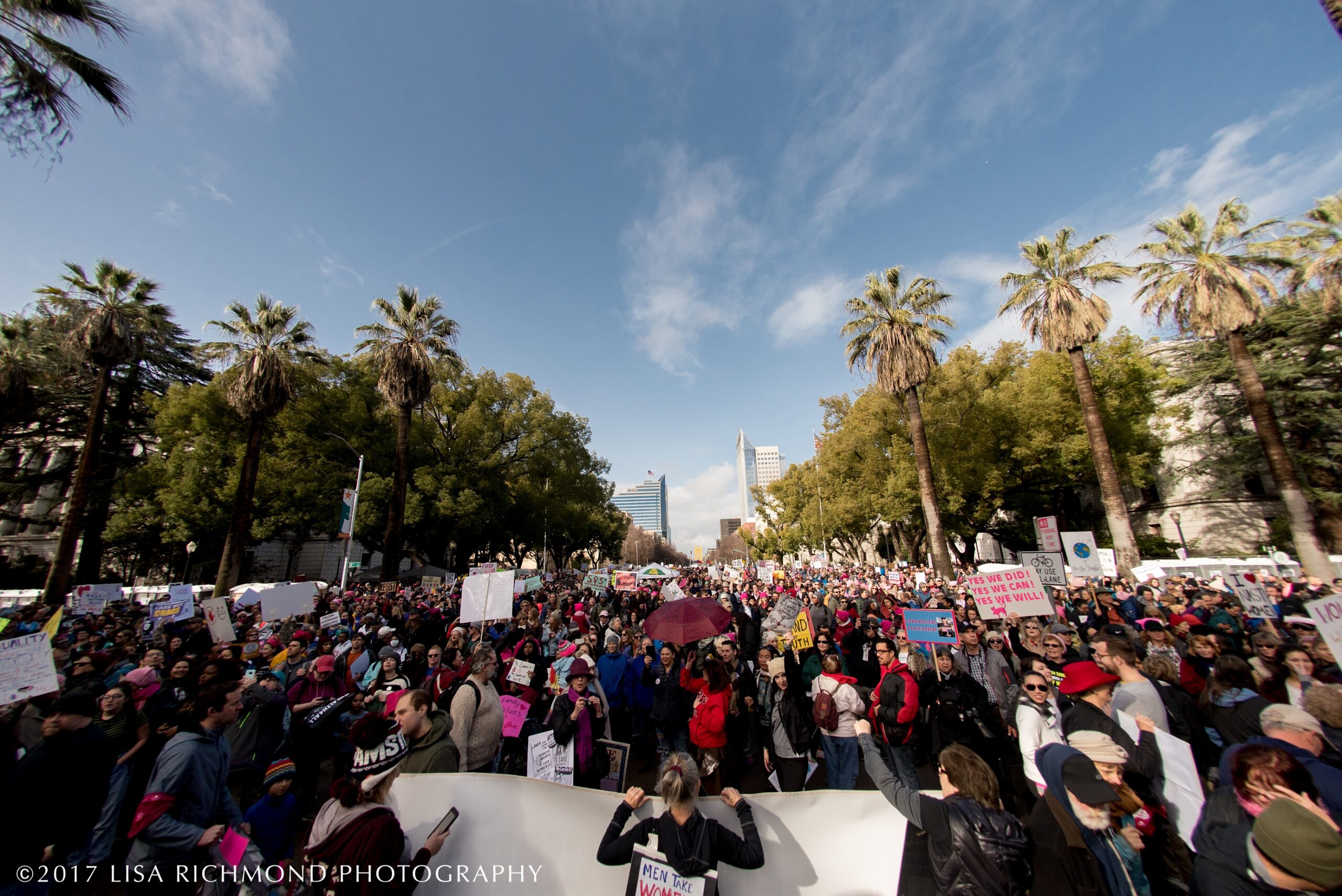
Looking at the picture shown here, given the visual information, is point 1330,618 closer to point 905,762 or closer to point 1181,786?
point 1181,786

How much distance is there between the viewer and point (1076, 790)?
2.59 metres

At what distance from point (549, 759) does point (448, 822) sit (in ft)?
4.85

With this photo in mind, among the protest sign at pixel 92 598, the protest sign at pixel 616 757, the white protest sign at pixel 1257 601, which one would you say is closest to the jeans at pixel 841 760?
the protest sign at pixel 616 757

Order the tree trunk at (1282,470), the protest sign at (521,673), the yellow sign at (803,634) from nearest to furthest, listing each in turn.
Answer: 1. the protest sign at (521,673)
2. the yellow sign at (803,634)
3. the tree trunk at (1282,470)

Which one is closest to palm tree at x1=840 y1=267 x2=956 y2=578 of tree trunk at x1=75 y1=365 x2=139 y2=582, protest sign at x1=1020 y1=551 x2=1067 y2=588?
protest sign at x1=1020 y1=551 x2=1067 y2=588

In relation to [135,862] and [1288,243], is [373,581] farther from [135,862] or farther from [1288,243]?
[1288,243]

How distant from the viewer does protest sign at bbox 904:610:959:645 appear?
7.86 metres

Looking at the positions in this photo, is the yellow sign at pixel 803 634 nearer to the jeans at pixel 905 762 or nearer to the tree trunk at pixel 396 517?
the jeans at pixel 905 762

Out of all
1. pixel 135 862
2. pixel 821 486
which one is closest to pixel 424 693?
pixel 135 862

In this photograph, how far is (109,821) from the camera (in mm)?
3686

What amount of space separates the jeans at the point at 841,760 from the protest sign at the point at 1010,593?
4.65 m

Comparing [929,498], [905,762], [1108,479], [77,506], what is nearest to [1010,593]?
[905,762]

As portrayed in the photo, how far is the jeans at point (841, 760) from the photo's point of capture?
5109 millimetres

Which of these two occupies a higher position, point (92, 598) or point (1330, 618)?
point (92, 598)
